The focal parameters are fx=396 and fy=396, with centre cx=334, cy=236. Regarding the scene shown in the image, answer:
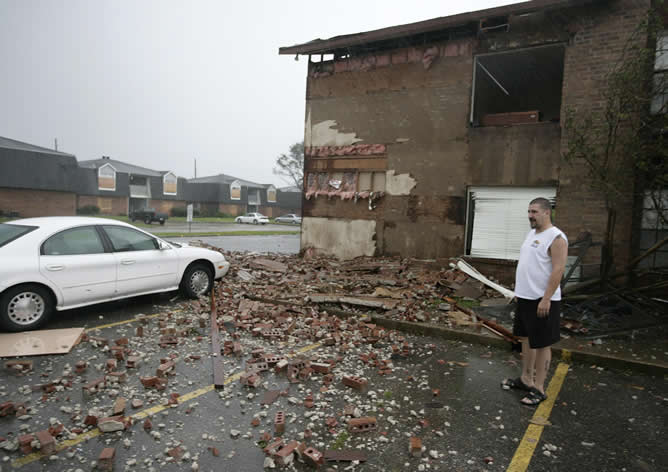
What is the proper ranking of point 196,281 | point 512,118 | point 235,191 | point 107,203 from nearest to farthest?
1. point 196,281
2. point 512,118
3. point 107,203
4. point 235,191

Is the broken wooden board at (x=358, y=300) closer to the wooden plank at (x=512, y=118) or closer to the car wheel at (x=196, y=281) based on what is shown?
the car wheel at (x=196, y=281)

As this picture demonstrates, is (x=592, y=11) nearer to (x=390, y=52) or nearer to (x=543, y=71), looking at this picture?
(x=543, y=71)

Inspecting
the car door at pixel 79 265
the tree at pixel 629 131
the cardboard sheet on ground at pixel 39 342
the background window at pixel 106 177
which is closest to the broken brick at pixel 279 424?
the cardboard sheet on ground at pixel 39 342

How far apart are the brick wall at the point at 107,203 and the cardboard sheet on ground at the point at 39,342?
4514 centimetres

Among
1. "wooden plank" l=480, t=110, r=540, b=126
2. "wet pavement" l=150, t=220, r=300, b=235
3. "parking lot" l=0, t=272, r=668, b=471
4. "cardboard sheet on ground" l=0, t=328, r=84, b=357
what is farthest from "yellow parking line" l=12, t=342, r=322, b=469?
"wet pavement" l=150, t=220, r=300, b=235

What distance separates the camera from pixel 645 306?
7.66 metres

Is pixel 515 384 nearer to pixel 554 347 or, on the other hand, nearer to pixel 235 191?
pixel 554 347

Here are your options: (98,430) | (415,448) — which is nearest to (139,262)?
(98,430)

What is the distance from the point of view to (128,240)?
719 cm

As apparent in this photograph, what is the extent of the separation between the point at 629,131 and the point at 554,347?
17.9 ft

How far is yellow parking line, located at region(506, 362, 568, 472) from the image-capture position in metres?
3.24

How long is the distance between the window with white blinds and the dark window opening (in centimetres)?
177

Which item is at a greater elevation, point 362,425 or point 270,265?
point 270,265

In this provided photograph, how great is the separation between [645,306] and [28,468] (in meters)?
9.56
